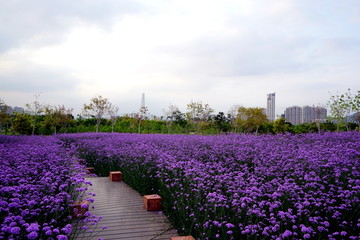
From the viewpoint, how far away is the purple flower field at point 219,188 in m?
2.94

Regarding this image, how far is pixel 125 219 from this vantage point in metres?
4.62

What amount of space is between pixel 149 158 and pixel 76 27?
6.64 metres

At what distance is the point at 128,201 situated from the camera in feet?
18.6

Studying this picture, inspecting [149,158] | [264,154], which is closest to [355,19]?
[264,154]

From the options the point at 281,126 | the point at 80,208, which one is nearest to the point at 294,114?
the point at 281,126

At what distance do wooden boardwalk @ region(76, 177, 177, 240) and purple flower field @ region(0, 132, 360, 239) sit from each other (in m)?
0.24

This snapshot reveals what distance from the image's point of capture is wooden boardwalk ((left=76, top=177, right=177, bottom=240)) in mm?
3948

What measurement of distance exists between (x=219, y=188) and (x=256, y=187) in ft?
3.56

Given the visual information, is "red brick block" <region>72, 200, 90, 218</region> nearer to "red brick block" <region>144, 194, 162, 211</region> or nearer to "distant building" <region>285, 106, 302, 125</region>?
"red brick block" <region>144, 194, 162, 211</region>

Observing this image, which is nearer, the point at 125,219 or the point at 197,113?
the point at 125,219

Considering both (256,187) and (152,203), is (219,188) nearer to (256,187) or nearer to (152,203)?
(256,187)

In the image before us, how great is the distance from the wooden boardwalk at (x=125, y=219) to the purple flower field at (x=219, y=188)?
0.79 feet

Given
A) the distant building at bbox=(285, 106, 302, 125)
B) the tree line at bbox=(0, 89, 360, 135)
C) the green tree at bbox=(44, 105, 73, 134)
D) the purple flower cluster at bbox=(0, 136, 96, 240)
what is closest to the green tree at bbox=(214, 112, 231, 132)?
the tree line at bbox=(0, 89, 360, 135)

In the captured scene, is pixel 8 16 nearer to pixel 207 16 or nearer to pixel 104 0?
pixel 104 0
